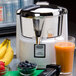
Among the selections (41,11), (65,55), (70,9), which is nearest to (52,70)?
(65,55)

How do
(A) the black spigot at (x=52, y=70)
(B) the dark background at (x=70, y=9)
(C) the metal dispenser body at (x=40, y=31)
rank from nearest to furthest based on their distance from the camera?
(A) the black spigot at (x=52, y=70)
(C) the metal dispenser body at (x=40, y=31)
(B) the dark background at (x=70, y=9)

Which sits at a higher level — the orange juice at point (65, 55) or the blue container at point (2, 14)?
the blue container at point (2, 14)

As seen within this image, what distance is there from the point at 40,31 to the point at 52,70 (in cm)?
19

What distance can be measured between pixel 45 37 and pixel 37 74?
0.19 metres

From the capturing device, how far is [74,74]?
1.33 meters

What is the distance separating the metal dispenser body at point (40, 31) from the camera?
1.31 meters

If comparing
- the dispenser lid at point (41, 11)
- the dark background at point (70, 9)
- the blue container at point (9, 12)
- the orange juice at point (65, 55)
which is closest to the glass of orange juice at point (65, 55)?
the orange juice at point (65, 55)

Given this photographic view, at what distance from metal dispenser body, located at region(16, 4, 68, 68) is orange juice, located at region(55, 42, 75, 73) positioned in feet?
0.12


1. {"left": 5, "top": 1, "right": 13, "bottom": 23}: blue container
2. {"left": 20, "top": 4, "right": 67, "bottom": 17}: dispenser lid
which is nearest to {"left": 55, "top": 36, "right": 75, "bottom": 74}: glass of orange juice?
{"left": 20, "top": 4, "right": 67, "bottom": 17}: dispenser lid

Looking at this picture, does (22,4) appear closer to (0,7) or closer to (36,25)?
(0,7)

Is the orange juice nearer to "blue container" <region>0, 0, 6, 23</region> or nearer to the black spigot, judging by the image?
the black spigot

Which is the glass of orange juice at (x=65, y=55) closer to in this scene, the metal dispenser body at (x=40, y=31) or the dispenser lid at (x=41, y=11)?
the metal dispenser body at (x=40, y=31)

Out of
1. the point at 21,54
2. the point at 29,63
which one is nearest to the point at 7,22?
the point at 21,54

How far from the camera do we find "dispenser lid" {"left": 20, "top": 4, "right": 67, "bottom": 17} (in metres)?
1.30
